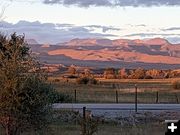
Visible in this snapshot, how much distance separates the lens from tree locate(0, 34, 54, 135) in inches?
701

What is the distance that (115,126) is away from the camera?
31.7m

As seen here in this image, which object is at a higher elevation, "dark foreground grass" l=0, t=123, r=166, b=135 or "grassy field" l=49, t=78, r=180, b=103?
"dark foreground grass" l=0, t=123, r=166, b=135

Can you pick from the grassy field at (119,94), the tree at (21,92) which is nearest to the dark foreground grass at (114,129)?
the tree at (21,92)

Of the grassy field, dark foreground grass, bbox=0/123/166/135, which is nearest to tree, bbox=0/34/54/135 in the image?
dark foreground grass, bbox=0/123/166/135

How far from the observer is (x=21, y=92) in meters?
17.9

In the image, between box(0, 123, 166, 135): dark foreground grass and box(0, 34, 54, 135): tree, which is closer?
Result: box(0, 34, 54, 135): tree

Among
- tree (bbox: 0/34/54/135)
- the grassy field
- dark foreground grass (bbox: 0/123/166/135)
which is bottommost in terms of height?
the grassy field

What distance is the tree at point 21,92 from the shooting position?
17797 mm

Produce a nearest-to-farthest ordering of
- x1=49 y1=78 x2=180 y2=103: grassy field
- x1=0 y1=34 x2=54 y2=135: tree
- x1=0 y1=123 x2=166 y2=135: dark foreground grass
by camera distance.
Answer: x1=0 y1=34 x2=54 y2=135: tree < x1=0 y1=123 x2=166 y2=135: dark foreground grass < x1=49 y1=78 x2=180 y2=103: grassy field

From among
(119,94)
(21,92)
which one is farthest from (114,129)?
(119,94)

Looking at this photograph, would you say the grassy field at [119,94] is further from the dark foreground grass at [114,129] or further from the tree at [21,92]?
the tree at [21,92]

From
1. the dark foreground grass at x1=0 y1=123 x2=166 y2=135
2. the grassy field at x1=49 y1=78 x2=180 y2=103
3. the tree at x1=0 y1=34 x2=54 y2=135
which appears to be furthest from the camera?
the grassy field at x1=49 y1=78 x2=180 y2=103

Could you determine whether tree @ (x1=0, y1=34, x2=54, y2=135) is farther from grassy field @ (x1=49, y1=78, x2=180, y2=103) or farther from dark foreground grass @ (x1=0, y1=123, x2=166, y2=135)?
grassy field @ (x1=49, y1=78, x2=180, y2=103)

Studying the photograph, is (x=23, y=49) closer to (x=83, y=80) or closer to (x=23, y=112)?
(x=23, y=112)
